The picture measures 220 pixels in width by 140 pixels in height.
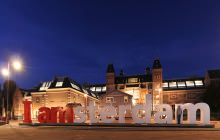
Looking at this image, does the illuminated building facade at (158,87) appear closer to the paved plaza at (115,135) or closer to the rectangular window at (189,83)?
the rectangular window at (189,83)

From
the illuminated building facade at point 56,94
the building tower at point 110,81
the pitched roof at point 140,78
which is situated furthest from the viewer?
the building tower at point 110,81

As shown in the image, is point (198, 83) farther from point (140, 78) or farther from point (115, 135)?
point (115, 135)

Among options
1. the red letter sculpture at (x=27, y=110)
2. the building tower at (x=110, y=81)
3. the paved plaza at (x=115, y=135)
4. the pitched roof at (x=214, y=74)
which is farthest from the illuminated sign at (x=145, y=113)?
the building tower at (x=110, y=81)

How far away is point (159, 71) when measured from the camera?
250 feet

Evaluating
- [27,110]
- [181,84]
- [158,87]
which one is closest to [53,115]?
[27,110]

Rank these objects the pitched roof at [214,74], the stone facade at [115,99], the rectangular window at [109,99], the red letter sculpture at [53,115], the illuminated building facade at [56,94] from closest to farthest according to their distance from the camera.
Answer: the red letter sculpture at [53,115], the illuminated building facade at [56,94], the stone facade at [115,99], the rectangular window at [109,99], the pitched roof at [214,74]

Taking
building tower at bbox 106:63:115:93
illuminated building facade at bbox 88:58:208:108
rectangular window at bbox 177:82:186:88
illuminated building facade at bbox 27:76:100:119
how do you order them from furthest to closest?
building tower at bbox 106:63:115:93 → rectangular window at bbox 177:82:186:88 → illuminated building facade at bbox 88:58:208:108 → illuminated building facade at bbox 27:76:100:119

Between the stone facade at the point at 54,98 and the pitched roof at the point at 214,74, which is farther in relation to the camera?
the pitched roof at the point at 214,74

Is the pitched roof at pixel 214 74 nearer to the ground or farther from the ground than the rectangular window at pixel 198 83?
farther from the ground

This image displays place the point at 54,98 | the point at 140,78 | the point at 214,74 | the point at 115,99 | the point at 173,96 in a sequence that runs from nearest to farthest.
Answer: the point at 54,98
the point at 115,99
the point at 214,74
the point at 173,96
the point at 140,78

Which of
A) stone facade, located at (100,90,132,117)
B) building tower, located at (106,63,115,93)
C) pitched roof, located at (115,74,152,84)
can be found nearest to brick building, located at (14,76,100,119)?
stone facade, located at (100,90,132,117)

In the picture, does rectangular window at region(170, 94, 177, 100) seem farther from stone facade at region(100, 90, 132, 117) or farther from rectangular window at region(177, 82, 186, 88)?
stone facade at region(100, 90, 132, 117)

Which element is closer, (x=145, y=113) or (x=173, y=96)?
(x=145, y=113)

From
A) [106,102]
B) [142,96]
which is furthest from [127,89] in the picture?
[106,102]
